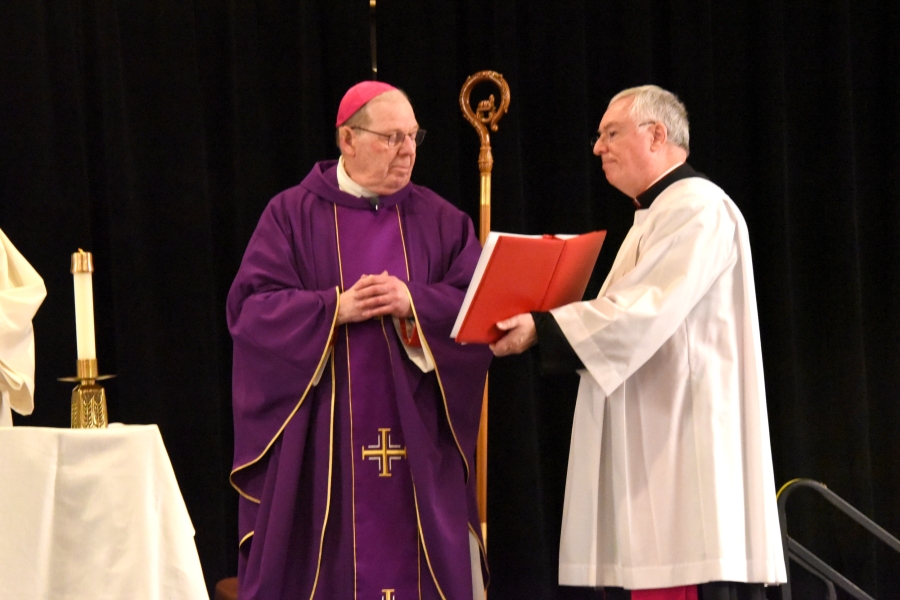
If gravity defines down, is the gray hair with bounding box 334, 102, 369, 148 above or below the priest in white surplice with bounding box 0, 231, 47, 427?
above

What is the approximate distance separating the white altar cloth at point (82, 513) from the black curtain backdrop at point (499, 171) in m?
1.88

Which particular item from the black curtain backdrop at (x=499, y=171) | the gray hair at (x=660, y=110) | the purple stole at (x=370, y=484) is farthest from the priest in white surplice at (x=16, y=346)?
the gray hair at (x=660, y=110)

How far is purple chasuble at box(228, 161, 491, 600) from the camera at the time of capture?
3105 mm

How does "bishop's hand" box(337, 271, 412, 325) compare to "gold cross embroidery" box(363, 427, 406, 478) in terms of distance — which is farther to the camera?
"gold cross embroidery" box(363, 427, 406, 478)

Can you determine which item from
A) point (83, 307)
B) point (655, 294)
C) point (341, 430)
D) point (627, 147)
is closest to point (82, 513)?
point (83, 307)

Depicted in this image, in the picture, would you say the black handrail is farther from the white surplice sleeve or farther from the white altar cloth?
the white altar cloth

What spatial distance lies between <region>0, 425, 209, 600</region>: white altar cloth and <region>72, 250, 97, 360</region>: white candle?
169 mm

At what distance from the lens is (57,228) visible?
12.7 feet

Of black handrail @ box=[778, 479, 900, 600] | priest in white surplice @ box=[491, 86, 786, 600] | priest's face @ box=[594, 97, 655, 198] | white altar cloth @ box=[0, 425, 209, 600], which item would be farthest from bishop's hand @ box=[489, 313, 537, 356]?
black handrail @ box=[778, 479, 900, 600]

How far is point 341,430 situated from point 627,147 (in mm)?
1245

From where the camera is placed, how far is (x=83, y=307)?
2088 mm

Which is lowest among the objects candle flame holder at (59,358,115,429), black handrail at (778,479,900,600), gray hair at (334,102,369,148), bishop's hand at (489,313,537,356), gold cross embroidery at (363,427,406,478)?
black handrail at (778,479,900,600)

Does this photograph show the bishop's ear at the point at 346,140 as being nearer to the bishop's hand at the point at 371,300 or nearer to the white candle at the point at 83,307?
the bishop's hand at the point at 371,300

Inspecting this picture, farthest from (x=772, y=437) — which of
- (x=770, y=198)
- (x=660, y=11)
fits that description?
(x=660, y=11)
